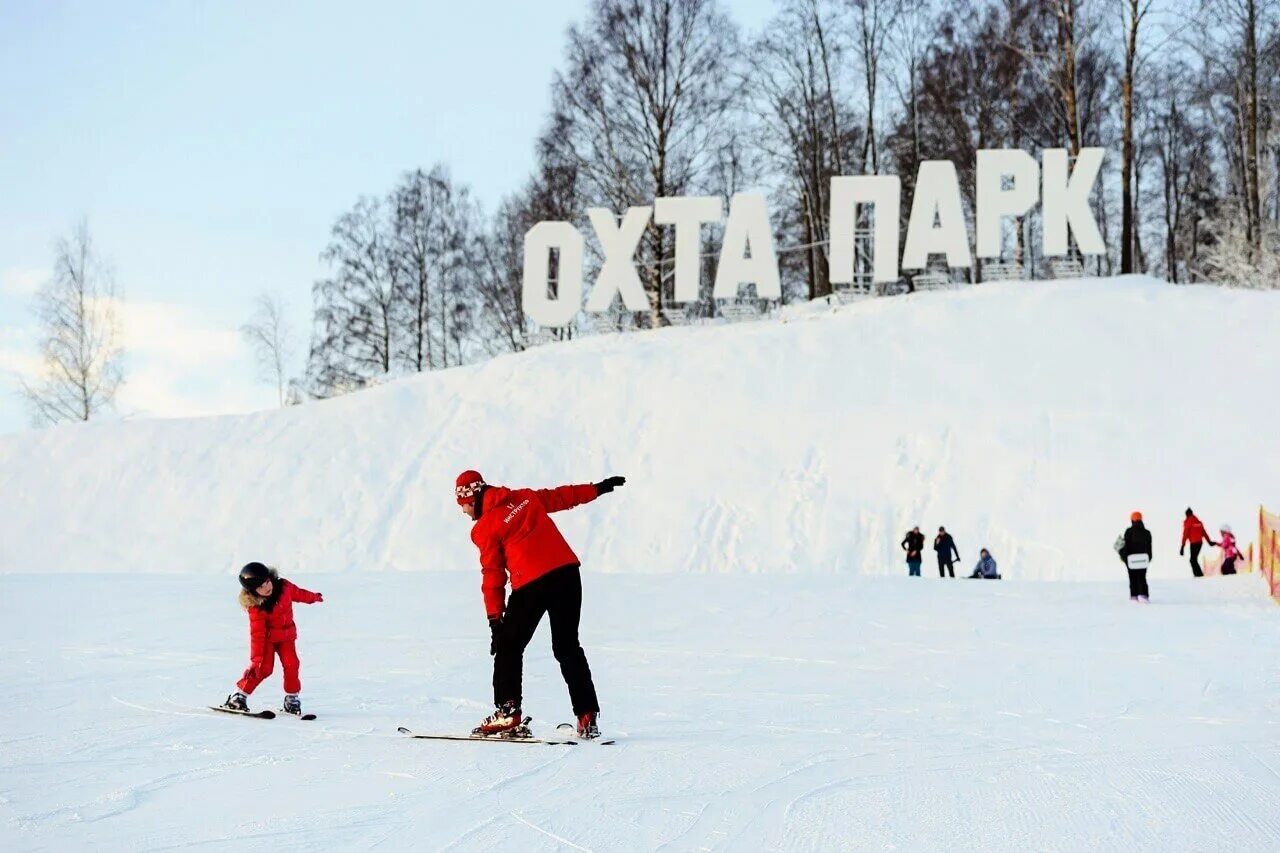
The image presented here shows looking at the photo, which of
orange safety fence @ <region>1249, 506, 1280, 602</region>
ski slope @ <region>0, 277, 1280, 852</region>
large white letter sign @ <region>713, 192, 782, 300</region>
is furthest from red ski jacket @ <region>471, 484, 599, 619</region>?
large white letter sign @ <region>713, 192, 782, 300</region>

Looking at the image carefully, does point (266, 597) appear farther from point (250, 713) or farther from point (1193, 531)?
point (1193, 531)

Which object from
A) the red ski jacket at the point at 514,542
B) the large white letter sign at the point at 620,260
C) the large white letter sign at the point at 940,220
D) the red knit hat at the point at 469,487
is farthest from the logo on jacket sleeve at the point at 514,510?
the large white letter sign at the point at 940,220

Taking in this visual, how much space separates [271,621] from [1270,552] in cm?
1201

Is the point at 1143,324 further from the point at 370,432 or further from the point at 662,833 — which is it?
the point at 662,833

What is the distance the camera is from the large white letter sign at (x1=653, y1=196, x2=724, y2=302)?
27.2 m

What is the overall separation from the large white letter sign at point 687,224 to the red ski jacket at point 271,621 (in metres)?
20.7

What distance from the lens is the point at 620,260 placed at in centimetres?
2722

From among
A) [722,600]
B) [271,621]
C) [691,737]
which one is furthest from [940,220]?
[691,737]

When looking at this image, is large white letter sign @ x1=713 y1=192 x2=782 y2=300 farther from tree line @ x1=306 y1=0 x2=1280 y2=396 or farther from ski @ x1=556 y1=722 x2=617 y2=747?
ski @ x1=556 y1=722 x2=617 y2=747

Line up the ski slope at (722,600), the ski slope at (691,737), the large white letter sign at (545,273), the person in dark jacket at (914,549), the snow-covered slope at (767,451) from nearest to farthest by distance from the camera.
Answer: the ski slope at (691,737), the ski slope at (722,600), the person in dark jacket at (914,549), the snow-covered slope at (767,451), the large white letter sign at (545,273)

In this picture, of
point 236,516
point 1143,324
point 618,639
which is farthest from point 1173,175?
point 618,639

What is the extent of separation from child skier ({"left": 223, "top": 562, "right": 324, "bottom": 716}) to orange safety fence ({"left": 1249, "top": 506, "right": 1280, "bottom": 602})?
36.4 ft

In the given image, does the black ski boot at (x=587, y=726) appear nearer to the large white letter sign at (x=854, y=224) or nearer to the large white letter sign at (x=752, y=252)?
the large white letter sign at (x=752, y=252)

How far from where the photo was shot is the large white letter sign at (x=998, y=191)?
26.6 meters
